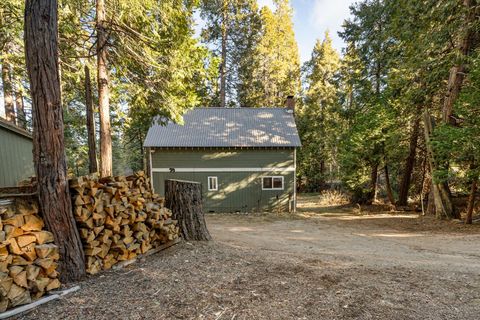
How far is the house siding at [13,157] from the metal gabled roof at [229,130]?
5597 millimetres

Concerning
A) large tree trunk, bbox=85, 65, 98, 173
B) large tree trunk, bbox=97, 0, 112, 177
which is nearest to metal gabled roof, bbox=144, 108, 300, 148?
large tree trunk, bbox=85, 65, 98, 173

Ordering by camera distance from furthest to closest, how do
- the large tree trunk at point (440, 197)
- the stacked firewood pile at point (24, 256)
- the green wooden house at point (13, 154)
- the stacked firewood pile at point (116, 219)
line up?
the large tree trunk at point (440, 197)
the green wooden house at point (13, 154)
the stacked firewood pile at point (116, 219)
the stacked firewood pile at point (24, 256)

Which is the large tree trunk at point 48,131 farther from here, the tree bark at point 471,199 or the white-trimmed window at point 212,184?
the tree bark at point 471,199

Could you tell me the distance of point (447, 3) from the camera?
28.0 feet

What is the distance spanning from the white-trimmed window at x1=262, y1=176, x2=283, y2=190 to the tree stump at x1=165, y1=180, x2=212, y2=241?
9930 mm

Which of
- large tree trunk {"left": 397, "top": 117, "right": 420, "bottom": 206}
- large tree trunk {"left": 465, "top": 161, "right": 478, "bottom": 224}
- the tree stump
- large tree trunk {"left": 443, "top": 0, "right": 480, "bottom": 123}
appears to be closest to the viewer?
the tree stump

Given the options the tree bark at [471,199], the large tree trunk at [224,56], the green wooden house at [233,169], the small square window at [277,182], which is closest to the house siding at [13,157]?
the green wooden house at [233,169]

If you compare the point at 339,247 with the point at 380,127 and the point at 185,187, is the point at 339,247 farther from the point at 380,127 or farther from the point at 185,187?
the point at 380,127

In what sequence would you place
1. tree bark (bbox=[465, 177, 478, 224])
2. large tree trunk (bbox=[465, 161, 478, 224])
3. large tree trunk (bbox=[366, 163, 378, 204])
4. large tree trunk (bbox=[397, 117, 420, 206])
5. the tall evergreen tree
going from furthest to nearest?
1. the tall evergreen tree
2. large tree trunk (bbox=[366, 163, 378, 204])
3. large tree trunk (bbox=[397, 117, 420, 206])
4. tree bark (bbox=[465, 177, 478, 224])
5. large tree trunk (bbox=[465, 161, 478, 224])

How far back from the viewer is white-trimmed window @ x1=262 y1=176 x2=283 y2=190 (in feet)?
49.6

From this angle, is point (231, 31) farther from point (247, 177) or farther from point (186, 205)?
point (186, 205)

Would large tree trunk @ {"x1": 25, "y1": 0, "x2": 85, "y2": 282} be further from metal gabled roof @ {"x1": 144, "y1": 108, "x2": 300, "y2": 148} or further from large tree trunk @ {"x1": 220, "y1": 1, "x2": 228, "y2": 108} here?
large tree trunk @ {"x1": 220, "y1": 1, "x2": 228, "y2": 108}

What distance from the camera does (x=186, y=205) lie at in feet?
17.5

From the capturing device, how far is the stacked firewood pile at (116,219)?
11.6ft
